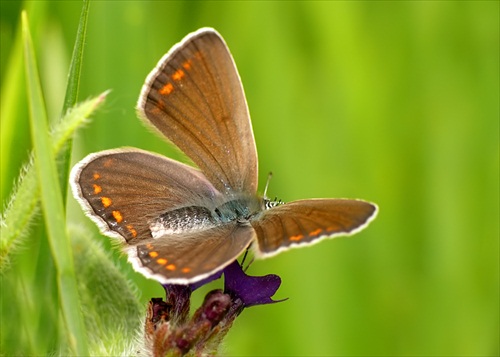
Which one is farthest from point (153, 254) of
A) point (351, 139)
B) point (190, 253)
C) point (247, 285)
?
point (351, 139)

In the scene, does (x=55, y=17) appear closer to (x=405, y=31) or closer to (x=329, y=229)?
(x=405, y=31)

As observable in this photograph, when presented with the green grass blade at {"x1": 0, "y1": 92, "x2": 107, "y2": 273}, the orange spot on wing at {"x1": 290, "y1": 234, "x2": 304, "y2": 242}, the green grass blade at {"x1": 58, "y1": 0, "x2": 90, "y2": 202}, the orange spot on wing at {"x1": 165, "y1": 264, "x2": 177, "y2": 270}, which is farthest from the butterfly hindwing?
the green grass blade at {"x1": 58, "y1": 0, "x2": 90, "y2": 202}

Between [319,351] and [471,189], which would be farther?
[471,189]

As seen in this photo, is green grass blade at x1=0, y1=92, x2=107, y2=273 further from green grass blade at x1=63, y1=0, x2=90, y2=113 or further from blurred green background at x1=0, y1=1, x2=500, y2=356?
blurred green background at x1=0, y1=1, x2=500, y2=356

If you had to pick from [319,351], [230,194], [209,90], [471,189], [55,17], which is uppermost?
[55,17]

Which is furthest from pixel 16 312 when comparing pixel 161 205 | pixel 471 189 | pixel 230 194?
pixel 471 189

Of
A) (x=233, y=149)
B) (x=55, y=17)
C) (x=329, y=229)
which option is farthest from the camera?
(x=55, y=17)

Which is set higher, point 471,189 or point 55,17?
point 55,17

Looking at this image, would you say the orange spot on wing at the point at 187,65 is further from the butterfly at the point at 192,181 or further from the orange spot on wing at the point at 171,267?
the orange spot on wing at the point at 171,267
